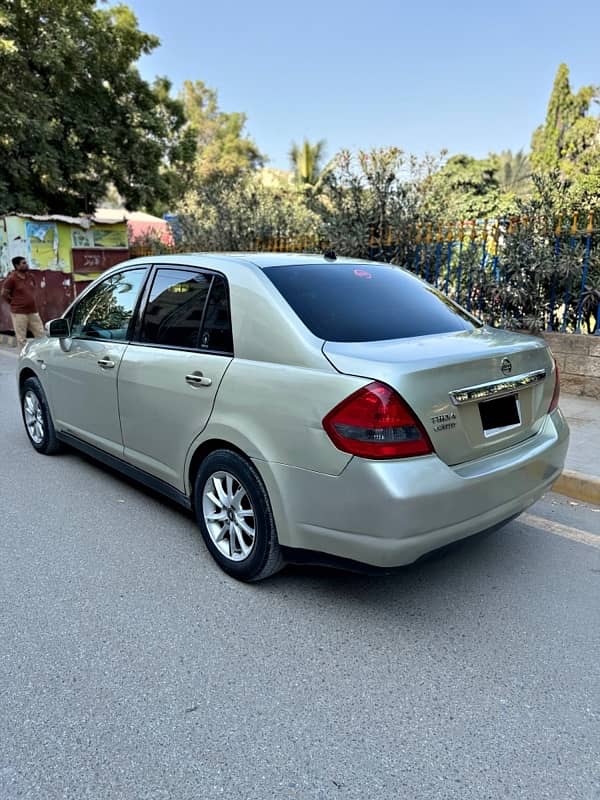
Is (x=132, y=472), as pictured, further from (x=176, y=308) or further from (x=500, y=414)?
(x=500, y=414)

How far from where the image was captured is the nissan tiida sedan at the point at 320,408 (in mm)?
2475

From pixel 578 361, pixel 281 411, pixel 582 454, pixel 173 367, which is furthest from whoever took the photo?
pixel 578 361

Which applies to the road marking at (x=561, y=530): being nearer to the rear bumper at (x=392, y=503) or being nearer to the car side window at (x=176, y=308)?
the rear bumper at (x=392, y=503)

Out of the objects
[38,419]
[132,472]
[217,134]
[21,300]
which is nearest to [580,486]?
[132,472]

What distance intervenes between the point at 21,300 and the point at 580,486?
9707 millimetres

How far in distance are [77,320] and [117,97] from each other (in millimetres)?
14282

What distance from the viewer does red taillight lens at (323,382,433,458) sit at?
2.44 meters

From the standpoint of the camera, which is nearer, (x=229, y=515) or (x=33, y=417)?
(x=229, y=515)

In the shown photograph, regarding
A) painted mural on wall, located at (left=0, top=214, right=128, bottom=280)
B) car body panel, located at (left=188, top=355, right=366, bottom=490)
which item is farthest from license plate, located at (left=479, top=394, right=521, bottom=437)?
painted mural on wall, located at (left=0, top=214, right=128, bottom=280)

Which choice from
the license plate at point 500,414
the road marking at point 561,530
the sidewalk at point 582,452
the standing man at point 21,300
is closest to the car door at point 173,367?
the license plate at point 500,414

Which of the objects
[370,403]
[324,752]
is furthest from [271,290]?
[324,752]

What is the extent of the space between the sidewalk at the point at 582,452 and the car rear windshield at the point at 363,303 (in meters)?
1.57

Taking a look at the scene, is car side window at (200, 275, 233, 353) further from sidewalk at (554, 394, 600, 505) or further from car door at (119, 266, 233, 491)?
A: sidewalk at (554, 394, 600, 505)

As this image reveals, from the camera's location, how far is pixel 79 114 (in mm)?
15492
